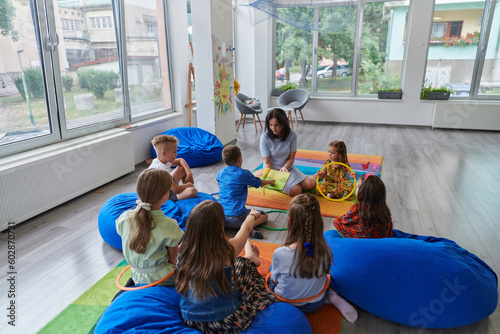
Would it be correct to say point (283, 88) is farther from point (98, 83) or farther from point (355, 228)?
point (355, 228)

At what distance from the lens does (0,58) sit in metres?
3.38

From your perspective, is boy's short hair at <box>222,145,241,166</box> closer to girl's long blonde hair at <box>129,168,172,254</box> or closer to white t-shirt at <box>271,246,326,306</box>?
girl's long blonde hair at <box>129,168,172,254</box>

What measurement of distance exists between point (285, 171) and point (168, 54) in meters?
3.45

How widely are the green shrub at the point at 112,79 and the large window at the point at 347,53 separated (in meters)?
4.51

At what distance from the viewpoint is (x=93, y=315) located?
2160 millimetres

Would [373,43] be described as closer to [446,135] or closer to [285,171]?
[446,135]

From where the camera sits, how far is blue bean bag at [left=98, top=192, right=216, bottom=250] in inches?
113

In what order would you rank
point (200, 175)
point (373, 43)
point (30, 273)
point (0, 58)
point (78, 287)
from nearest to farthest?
point (78, 287) < point (30, 273) < point (0, 58) < point (200, 175) < point (373, 43)

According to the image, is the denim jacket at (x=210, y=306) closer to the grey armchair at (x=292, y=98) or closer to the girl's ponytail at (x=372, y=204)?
the girl's ponytail at (x=372, y=204)

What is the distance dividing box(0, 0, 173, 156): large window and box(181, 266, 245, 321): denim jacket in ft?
9.15

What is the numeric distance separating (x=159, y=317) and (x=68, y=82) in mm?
3389

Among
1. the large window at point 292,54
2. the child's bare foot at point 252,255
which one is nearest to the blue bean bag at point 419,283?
the child's bare foot at point 252,255

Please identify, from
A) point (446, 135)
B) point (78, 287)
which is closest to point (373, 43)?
point (446, 135)

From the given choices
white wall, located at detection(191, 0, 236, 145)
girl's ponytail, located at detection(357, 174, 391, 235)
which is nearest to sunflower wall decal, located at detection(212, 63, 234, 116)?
white wall, located at detection(191, 0, 236, 145)
